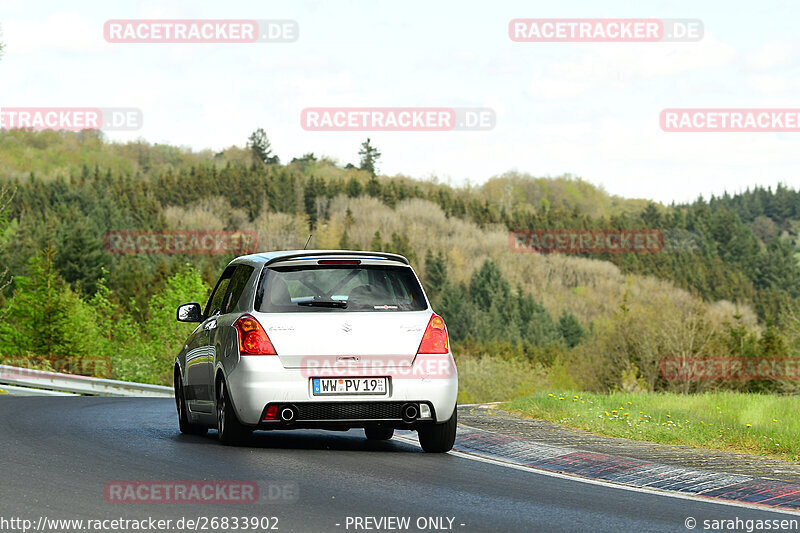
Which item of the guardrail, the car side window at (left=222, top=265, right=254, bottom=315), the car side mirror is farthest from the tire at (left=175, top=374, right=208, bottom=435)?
the guardrail

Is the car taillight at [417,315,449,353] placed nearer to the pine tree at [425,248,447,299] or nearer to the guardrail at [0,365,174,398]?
the guardrail at [0,365,174,398]

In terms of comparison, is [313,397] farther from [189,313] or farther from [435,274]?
[435,274]

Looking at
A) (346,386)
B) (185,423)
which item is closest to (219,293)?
(185,423)

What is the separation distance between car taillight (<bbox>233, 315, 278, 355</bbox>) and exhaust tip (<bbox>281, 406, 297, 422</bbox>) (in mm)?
518

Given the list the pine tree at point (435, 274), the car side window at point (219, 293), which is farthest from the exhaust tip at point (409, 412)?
the pine tree at point (435, 274)

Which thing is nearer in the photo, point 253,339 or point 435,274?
point 253,339

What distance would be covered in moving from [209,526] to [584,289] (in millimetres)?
186492

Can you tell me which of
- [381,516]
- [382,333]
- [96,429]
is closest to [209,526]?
[381,516]

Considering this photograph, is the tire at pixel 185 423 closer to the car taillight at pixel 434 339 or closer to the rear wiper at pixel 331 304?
the rear wiper at pixel 331 304

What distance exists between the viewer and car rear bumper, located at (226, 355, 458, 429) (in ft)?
31.4

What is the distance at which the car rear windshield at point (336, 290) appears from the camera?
9.91 meters

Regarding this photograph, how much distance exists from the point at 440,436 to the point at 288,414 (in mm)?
1518

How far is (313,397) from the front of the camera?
961 centimetres

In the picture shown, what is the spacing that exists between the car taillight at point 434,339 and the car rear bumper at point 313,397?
0.11 meters
